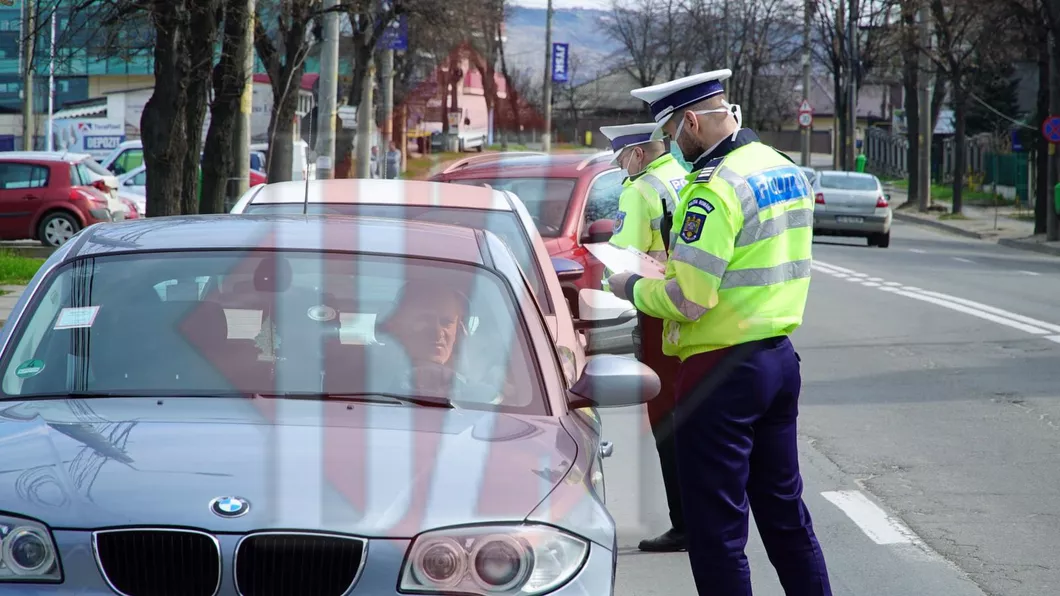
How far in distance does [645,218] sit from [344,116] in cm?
2373

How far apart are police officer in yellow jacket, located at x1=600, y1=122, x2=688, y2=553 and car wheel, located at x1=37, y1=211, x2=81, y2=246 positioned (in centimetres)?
1866

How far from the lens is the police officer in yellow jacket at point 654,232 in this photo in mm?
6219

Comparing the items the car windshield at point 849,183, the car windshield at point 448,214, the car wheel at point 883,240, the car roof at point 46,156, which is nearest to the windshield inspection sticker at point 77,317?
the car windshield at point 448,214

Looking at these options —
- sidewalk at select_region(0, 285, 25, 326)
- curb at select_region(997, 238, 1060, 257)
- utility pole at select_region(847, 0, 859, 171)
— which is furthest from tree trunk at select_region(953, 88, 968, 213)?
sidewalk at select_region(0, 285, 25, 326)

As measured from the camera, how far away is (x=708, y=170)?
452cm

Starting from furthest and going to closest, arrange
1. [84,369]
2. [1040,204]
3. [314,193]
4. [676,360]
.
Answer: [1040,204]
[314,193]
[676,360]
[84,369]

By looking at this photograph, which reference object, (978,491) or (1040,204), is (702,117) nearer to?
(978,491)

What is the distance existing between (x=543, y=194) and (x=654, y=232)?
4.67 metres

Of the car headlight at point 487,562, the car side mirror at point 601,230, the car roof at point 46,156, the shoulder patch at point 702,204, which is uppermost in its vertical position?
the car roof at point 46,156

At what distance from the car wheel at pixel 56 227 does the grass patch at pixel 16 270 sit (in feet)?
12.2

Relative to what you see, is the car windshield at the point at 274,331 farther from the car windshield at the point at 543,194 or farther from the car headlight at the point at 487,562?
the car windshield at the point at 543,194

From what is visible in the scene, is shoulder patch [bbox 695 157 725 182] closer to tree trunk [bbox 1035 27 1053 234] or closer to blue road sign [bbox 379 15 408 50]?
tree trunk [bbox 1035 27 1053 234]

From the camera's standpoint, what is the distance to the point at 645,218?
6.65 metres

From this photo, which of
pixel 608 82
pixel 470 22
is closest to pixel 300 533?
pixel 470 22
